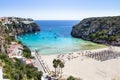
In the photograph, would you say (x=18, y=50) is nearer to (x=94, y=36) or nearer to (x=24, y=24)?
(x=94, y=36)

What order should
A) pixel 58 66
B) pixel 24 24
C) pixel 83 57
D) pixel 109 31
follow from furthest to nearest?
1. pixel 24 24
2. pixel 109 31
3. pixel 83 57
4. pixel 58 66

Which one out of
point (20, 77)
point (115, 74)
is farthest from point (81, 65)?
point (20, 77)

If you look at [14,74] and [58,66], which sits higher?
[14,74]

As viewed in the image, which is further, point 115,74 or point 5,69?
point 115,74

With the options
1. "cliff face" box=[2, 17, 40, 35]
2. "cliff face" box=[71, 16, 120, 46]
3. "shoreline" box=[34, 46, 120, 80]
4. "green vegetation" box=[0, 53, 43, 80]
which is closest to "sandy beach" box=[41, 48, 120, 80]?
"shoreline" box=[34, 46, 120, 80]

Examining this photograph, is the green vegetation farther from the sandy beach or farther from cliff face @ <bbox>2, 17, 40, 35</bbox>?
cliff face @ <bbox>2, 17, 40, 35</bbox>

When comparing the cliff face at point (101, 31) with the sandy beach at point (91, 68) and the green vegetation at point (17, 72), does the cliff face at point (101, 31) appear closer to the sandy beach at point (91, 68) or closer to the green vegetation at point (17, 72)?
the sandy beach at point (91, 68)
